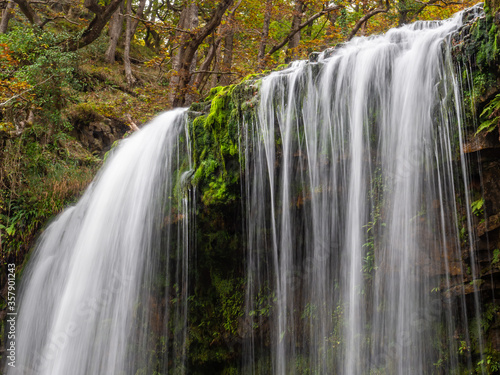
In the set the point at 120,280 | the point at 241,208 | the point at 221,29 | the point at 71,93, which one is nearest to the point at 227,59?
the point at 221,29

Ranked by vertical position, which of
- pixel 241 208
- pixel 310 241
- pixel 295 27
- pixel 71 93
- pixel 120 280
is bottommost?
pixel 120 280

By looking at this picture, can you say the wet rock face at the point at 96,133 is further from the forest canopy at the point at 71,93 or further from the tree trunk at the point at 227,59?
the tree trunk at the point at 227,59

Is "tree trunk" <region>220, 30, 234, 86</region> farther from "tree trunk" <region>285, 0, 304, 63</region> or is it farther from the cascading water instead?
the cascading water

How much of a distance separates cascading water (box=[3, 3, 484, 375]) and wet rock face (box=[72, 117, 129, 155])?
475 centimetres

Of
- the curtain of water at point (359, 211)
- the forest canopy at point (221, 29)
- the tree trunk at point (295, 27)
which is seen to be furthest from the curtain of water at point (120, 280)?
the tree trunk at point (295, 27)

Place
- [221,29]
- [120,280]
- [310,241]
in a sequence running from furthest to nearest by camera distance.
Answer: [221,29] < [120,280] < [310,241]

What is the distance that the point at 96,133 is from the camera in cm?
1120

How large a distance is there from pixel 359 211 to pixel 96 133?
916cm

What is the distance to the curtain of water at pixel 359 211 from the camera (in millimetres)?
4148

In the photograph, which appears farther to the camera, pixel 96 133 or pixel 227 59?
pixel 96 133

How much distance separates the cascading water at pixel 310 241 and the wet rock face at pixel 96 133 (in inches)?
187

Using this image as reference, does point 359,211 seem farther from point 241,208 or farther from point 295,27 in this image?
point 295,27

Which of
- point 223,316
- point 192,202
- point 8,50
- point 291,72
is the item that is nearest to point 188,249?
point 192,202

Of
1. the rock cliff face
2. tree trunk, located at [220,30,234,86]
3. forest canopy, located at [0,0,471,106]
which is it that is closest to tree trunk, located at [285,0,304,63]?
forest canopy, located at [0,0,471,106]
